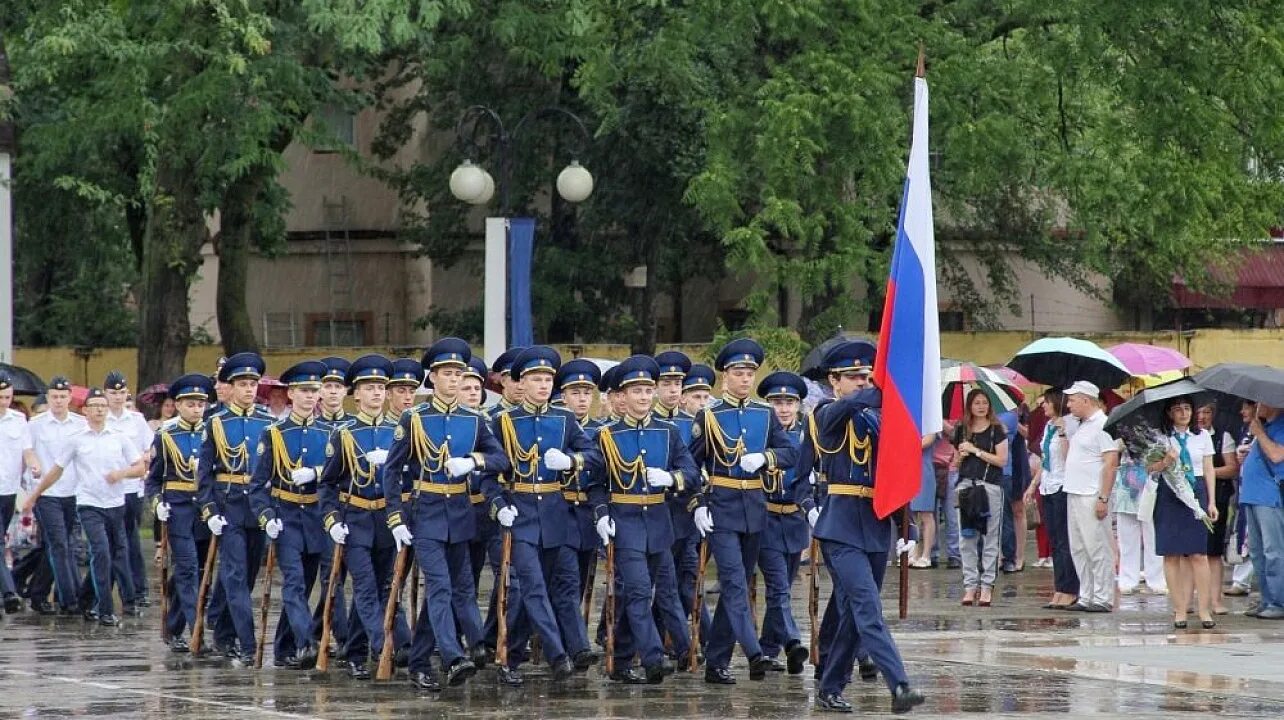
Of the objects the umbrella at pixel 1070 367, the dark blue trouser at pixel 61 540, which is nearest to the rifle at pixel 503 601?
the dark blue trouser at pixel 61 540

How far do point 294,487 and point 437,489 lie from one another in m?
1.67

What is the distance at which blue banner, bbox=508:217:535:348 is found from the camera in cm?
2216

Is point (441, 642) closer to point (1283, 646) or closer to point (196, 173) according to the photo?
point (1283, 646)

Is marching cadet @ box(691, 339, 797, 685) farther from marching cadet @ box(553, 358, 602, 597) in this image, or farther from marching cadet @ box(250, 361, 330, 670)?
Result: marching cadet @ box(250, 361, 330, 670)

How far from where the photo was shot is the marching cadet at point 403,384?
14570 mm

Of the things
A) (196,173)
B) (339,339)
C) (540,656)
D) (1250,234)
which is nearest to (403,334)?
(339,339)

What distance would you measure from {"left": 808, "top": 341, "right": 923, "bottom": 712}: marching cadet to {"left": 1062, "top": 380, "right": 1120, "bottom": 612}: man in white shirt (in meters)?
5.64

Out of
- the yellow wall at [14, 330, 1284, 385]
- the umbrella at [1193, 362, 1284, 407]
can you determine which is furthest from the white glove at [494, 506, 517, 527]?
the yellow wall at [14, 330, 1284, 385]

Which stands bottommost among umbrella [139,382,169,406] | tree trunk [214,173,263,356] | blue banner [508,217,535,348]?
umbrella [139,382,169,406]

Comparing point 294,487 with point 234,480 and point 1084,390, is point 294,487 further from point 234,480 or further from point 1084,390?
point 1084,390

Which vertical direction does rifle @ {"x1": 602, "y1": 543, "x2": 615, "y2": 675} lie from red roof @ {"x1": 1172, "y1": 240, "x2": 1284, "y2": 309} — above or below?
below

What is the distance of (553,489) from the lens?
537 inches

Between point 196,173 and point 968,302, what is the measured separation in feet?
45.8

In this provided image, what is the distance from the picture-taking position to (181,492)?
52.2 feet
